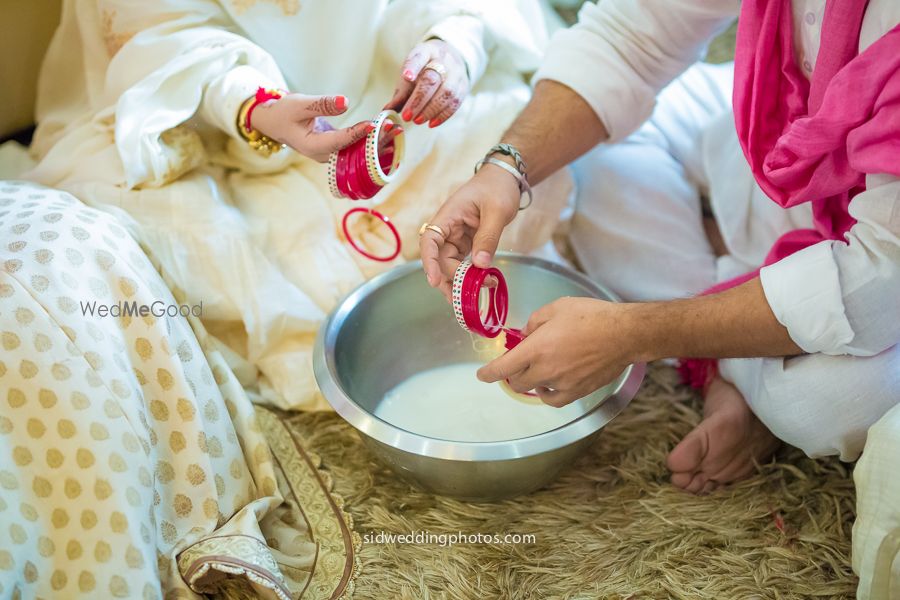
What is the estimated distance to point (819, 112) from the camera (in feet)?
2.66

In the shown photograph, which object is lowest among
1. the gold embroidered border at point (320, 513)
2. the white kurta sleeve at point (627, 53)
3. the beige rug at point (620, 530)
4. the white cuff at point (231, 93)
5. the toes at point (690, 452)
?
the gold embroidered border at point (320, 513)

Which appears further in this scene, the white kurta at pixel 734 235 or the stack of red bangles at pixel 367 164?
the stack of red bangles at pixel 367 164

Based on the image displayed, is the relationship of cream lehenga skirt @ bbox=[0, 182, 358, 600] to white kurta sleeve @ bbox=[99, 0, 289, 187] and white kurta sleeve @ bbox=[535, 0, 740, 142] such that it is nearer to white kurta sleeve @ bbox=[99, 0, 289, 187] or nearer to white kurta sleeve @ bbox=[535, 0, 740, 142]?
white kurta sleeve @ bbox=[99, 0, 289, 187]

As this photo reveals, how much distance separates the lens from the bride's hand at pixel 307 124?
932 mm

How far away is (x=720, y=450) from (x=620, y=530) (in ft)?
0.50

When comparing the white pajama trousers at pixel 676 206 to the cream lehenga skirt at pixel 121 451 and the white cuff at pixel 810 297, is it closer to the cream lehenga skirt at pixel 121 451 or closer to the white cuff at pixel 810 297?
the white cuff at pixel 810 297

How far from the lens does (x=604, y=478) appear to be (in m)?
1.01

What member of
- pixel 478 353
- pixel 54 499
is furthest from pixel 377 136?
pixel 54 499

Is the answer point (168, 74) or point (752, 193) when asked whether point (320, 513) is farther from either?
point (752, 193)

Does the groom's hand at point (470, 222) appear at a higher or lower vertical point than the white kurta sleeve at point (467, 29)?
lower

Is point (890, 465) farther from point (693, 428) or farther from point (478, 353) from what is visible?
point (478, 353)

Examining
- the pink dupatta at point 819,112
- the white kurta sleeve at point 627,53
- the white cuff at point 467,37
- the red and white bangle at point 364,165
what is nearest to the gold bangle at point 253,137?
the red and white bangle at point 364,165

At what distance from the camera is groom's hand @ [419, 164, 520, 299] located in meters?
0.88

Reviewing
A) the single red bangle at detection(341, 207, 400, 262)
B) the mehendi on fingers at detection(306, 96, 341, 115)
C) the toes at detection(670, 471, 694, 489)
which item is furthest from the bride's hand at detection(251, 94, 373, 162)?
the toes at detection(670, 471, 694, 489)
